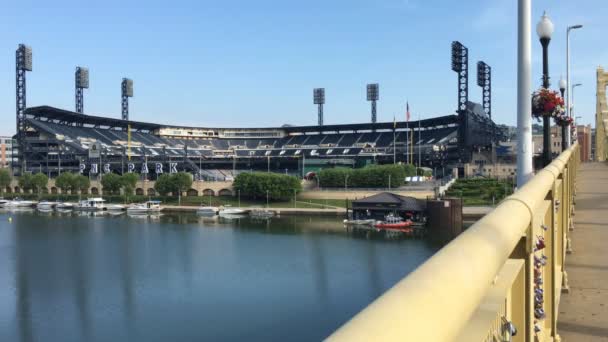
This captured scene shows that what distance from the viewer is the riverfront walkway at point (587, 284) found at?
5062 mm

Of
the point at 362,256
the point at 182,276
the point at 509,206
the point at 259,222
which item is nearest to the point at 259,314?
the point at 182,276

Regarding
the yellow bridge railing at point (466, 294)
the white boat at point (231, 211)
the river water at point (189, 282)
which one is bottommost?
the river water at point (189, 282)

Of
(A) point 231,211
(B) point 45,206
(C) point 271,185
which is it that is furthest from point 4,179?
(C) point 271,185

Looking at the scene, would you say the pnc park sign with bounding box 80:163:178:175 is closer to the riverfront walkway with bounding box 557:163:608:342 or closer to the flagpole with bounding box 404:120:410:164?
the flagpole with bounding box 404:120:410:164

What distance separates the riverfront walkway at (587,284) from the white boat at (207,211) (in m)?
67.6

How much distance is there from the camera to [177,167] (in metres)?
111

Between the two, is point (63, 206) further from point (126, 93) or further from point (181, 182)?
point (126, 93)

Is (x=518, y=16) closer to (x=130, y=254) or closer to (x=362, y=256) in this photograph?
(x=362, y=256)

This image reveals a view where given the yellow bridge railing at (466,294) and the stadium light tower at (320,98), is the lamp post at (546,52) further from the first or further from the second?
the stadium light tower at (320,98)

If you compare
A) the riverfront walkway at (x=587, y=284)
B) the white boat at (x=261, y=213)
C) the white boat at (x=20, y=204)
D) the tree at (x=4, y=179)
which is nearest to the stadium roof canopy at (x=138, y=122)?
the tree at (x=4, y=179)

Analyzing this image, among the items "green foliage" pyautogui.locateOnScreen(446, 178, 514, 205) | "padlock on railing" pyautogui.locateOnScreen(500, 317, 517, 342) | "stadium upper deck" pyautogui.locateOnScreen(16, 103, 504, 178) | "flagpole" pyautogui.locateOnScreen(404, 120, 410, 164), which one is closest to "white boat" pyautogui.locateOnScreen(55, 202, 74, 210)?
"stadium upper deck" pyautogui.locateOnScreen(16, 103, 504, 178)

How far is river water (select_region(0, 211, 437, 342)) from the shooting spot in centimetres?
2388

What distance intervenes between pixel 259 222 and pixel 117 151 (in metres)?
56.3

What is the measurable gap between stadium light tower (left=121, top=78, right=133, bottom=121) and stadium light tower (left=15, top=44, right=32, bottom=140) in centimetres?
2519
